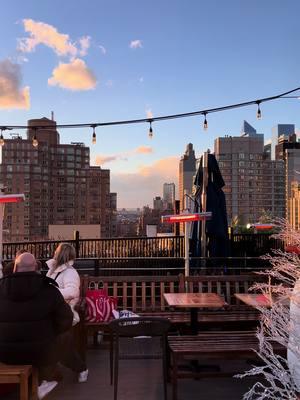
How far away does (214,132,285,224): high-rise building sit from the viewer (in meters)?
75.3

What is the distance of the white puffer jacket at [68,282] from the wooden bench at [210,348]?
3.60ft

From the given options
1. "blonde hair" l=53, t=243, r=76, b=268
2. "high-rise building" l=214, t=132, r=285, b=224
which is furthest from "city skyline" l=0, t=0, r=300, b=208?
"high-rise building" l=214, t=132, r=285, b=224

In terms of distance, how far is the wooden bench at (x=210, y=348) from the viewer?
14.1 feet

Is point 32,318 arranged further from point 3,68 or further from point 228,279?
point 3,68

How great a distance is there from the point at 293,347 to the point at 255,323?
4023 mm

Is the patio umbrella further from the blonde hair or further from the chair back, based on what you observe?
the chair back

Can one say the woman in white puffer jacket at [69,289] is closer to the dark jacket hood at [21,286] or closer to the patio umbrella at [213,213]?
the dark jacket hood at [21,286]

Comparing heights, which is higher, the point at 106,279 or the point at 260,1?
the point at 260,1

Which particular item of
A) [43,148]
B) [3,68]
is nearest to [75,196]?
[43,148]

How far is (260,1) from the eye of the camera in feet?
38.9

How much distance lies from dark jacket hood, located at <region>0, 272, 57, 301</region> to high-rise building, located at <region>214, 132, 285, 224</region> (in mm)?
70616

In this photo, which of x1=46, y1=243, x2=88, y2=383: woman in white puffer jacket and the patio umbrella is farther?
the patio umbrella

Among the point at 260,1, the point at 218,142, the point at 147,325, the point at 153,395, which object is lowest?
the point at 153,395

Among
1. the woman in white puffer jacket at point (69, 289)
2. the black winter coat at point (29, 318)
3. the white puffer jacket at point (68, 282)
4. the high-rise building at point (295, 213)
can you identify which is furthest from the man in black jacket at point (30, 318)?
the high-rise building at point (295, 213)
